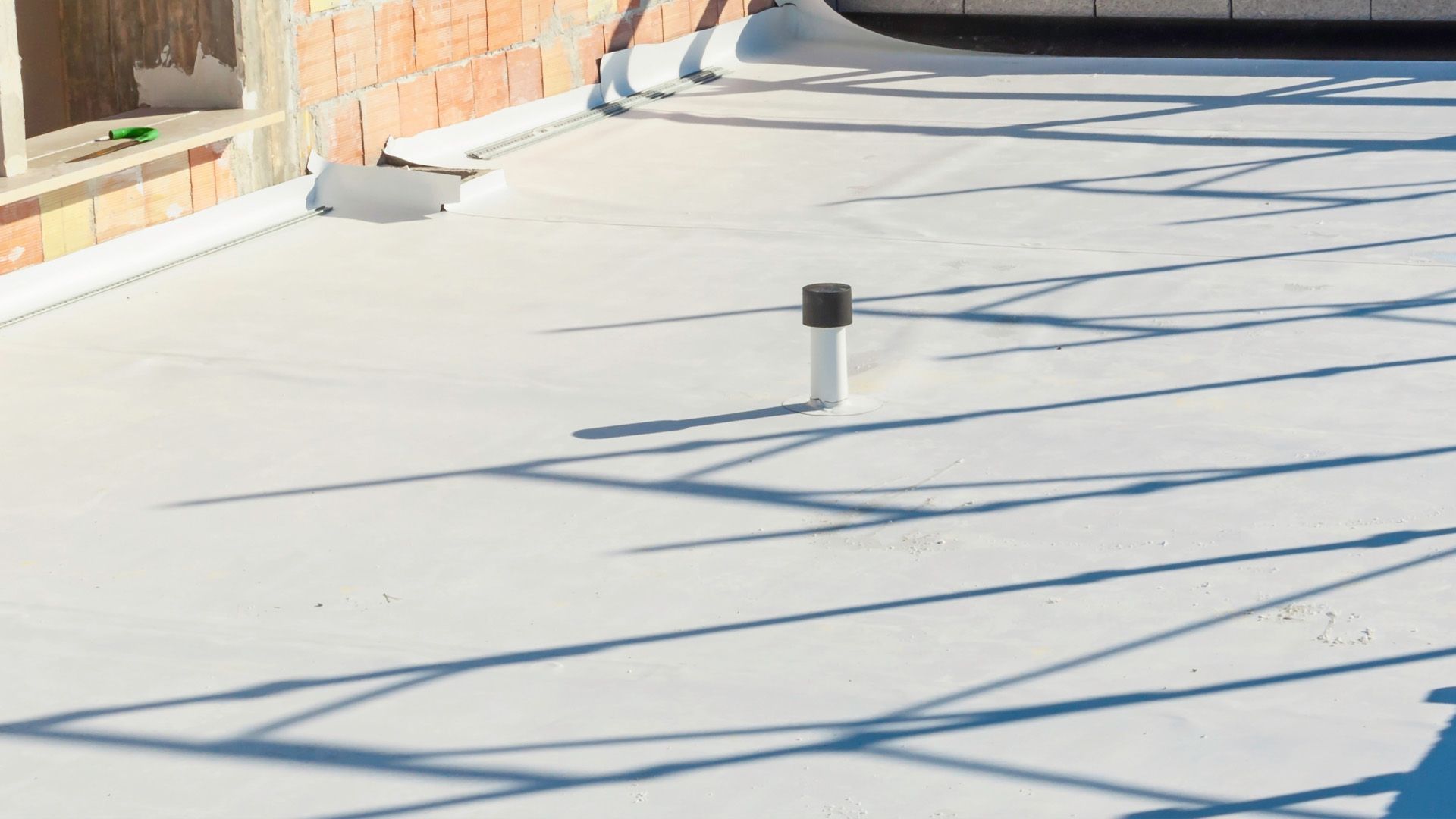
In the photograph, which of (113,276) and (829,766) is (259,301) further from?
(829,766)

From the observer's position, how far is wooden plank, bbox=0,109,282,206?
6.55 metres

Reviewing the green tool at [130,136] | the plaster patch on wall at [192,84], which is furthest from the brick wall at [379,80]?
the plaster patch on wall at [192,84]

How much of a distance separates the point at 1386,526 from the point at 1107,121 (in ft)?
18.4

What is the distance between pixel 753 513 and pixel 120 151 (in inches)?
139

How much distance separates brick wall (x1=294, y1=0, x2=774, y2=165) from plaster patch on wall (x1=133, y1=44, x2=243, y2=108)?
403 millimetres

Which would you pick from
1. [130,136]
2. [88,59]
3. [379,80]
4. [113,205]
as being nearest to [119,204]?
[113,205]

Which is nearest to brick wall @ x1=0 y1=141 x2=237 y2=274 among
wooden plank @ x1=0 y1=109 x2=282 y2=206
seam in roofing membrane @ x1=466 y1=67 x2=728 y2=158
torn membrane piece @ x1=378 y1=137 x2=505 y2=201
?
wooden plank @ x1=0 y1=109 x2=282 y2=206

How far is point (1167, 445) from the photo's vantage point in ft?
17.2

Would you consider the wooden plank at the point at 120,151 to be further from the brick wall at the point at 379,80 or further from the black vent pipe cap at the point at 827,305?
the black vent pipe cap at the point at 827,305

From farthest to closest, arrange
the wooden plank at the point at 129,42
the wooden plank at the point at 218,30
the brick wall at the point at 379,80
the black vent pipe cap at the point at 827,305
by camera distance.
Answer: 1. the wooden plank at the point at 129,42
2. the wooden plank at the point at 218,30
3. the brick wall at the point at 379,80
4. the black vent pipe cap at the point at 827,305

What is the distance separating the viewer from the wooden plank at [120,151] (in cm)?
655

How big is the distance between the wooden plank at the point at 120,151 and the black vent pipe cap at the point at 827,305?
300cm

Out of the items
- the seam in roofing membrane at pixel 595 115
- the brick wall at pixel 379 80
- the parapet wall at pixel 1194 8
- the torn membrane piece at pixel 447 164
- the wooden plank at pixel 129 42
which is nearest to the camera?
the brick wall at pixel 379 80

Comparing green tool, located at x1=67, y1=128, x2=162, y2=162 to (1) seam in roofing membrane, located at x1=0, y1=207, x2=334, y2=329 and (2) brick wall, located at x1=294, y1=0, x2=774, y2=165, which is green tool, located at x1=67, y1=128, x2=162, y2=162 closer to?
(1) seam in roofing membrane, located at x1=0, y1=207, x2=334, y2=329
